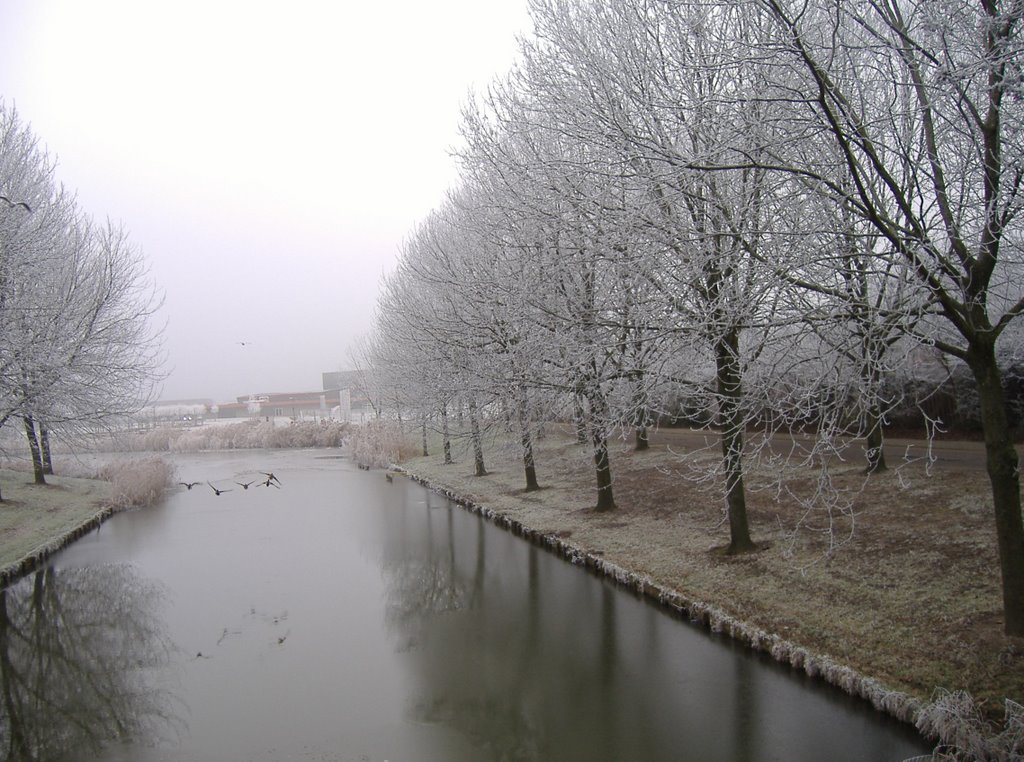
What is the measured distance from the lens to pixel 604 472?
14.1m

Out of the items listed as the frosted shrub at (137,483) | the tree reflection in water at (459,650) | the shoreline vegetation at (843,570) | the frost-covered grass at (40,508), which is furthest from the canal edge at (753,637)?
the frosted shrub at (137,483)

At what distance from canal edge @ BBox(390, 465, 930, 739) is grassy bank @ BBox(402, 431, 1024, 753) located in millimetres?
22

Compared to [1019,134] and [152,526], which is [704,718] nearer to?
Answer: [1019,134]

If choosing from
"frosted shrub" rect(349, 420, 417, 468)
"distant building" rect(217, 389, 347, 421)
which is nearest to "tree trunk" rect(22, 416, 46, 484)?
"frosted shrub" rect(349, 420, 417, 468)

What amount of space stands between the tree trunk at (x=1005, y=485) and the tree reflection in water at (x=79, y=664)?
6959 mm

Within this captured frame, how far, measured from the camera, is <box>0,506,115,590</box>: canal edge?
39.9 ft

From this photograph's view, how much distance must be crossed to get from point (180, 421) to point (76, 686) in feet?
167

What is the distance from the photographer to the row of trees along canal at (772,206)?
537 centimetres

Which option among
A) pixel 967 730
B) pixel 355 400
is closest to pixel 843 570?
pixel 967 730

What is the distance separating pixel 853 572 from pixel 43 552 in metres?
13.9

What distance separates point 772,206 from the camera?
764 centimetres

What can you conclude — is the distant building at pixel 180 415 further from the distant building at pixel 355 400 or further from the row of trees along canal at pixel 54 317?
the row of trees along canal at pixel 54 317

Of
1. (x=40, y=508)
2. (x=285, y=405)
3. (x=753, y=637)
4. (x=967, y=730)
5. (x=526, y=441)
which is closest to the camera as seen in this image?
(x=967, y=730)

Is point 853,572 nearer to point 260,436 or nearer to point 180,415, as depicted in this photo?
point 260,436
